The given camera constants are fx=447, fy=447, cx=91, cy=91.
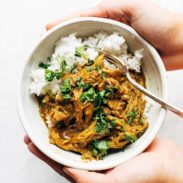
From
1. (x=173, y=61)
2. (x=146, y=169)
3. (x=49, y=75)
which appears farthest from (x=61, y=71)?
(x=173, y=61)

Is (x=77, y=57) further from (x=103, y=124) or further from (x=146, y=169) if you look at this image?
(x=146, y=169)

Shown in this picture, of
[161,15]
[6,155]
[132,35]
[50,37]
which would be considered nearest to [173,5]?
[161,15]

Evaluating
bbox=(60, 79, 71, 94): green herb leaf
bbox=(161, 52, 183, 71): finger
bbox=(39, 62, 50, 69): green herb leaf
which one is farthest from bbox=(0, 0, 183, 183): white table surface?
bbox=(60, 79, 71, 94): green herb leaf

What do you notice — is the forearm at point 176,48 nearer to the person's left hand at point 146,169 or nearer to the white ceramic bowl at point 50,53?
the white ceramic bowl at point 50,53

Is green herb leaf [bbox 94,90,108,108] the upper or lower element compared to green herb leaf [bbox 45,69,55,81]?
lower

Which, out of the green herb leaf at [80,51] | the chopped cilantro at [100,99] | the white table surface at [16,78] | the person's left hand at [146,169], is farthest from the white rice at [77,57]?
the white table surface at [16,78]

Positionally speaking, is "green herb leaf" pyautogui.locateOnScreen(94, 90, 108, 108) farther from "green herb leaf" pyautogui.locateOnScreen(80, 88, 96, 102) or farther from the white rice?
the white rice
